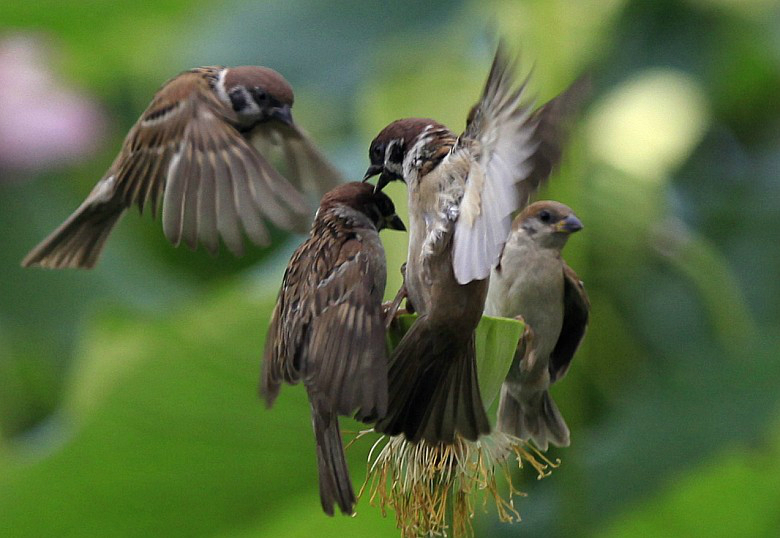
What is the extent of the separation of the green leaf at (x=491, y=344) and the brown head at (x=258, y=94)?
1.32 feet

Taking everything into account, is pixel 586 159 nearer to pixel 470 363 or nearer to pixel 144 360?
pixel 144 360

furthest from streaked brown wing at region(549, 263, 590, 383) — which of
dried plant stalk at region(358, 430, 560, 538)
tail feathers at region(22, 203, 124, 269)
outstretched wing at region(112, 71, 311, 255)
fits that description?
tail feathers at region(22, 203, 124, 269)

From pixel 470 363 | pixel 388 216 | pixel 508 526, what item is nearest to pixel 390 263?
pixel 388 216

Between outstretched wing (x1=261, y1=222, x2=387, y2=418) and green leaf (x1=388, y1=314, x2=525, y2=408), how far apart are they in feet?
0.14

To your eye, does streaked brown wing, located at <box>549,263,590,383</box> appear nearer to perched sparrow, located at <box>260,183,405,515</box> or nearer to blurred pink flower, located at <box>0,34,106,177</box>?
perched sparrow, located at <box>260,183,405,515</box>

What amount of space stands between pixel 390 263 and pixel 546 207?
347 millimetres

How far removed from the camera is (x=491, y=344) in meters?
1.41

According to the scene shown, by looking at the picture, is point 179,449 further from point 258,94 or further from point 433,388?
point 433,388

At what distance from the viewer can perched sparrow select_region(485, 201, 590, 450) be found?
146cm

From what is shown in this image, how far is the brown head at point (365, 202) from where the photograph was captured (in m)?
1.52

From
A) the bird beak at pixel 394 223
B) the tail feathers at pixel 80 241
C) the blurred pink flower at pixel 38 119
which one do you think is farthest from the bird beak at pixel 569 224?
the blurred pink flower at pixel 38 119

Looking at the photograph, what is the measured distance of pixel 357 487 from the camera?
2100mm

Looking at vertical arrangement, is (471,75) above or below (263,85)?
below

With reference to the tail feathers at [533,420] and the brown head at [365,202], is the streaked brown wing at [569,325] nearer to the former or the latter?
the tail feathers at [533,420]
